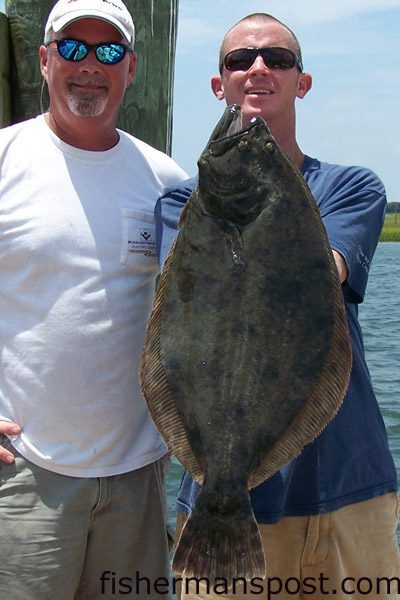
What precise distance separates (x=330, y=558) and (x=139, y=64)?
2457 mm

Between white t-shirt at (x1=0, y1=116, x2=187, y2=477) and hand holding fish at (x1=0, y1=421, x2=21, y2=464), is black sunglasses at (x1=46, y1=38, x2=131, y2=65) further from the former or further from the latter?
hand holding fish at (x1=0, y1=421, x2=21, y2=464)

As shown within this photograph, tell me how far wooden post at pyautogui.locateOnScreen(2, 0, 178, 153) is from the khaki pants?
1.99 meters

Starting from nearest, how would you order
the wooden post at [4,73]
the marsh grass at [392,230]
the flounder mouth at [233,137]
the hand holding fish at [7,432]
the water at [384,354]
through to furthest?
the flounder mouth at [233,137] < the hand holding fish at [7,432] < the wooden post at [4,73] < the water at [384,354] < the marsh grass at [392,230]

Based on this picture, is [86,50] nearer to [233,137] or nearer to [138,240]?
[138,240]

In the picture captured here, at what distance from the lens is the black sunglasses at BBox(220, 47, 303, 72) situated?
3246mm

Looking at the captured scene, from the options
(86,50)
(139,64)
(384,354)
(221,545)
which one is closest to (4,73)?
(139,64)

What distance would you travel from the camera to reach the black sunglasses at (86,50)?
11.4 ft

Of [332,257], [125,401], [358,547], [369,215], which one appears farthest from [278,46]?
[358,547]

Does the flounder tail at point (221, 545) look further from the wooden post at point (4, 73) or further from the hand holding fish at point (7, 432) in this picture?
the wooden post at point (4, 73)

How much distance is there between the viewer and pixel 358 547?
327 centimetres

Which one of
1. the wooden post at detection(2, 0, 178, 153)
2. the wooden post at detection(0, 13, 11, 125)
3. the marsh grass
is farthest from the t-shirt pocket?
the marsh grass

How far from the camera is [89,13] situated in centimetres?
349

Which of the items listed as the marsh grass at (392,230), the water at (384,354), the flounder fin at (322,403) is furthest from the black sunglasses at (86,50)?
the marsh grass at (392,230)

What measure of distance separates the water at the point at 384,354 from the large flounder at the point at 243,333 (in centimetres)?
400
